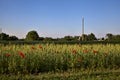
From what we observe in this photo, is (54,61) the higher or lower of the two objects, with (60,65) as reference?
higher

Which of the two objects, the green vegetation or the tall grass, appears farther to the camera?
the tall grass

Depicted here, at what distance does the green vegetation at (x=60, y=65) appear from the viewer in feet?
30.5

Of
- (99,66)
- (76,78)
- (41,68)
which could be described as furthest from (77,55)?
(76,78)

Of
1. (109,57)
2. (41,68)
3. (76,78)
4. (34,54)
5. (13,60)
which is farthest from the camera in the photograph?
(109,57)

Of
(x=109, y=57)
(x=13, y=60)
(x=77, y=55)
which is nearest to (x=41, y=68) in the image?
(x=13, y=60)

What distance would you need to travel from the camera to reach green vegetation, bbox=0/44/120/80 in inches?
365

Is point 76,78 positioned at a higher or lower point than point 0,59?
lower

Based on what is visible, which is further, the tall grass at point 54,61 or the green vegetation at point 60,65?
the tall grass at point 54,61

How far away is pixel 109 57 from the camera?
11945mm

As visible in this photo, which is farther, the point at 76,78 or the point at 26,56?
the point at 26,56

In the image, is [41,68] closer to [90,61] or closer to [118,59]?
[90,61]

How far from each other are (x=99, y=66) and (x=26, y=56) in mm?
3673

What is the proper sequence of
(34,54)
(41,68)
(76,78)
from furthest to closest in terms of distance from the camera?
(34,54) < (41,68) < (76,78)

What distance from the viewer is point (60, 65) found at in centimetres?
1064
